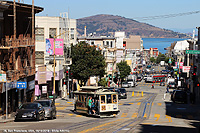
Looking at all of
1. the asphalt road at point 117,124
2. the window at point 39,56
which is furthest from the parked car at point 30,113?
the window at point 39,56

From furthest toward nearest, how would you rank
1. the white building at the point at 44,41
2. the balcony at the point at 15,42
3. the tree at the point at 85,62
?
the tree at the point at 85,62
the white building at the point at 44,41
the balcony at the point at 15,42

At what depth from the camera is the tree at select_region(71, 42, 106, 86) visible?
71250 mm

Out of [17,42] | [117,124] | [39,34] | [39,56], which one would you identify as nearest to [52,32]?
[39,34]

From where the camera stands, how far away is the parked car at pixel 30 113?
1109 inches

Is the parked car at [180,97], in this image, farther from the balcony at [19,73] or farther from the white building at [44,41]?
the balcony at [19,73]

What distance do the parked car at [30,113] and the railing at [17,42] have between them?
8.64 metres

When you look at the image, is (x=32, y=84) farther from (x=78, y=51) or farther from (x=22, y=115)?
(x=78, y=51)

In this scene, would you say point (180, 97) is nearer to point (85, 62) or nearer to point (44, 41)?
point (85, 62)

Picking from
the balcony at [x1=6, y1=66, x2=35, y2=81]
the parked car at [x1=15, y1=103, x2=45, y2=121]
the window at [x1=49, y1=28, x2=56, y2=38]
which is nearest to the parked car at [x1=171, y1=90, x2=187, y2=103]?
the balcony at [x1=6, y1=66, x2=35, y2=81]

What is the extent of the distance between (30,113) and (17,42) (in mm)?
13529

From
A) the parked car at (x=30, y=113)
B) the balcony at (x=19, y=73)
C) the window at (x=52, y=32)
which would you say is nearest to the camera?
the parked car at (x=30, y=113)

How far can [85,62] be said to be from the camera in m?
71.3

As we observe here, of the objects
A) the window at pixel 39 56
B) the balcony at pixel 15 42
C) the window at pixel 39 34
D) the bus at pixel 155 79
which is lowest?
the bus at pixel 155 79

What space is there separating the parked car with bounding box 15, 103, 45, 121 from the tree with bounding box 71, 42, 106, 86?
41.3m
